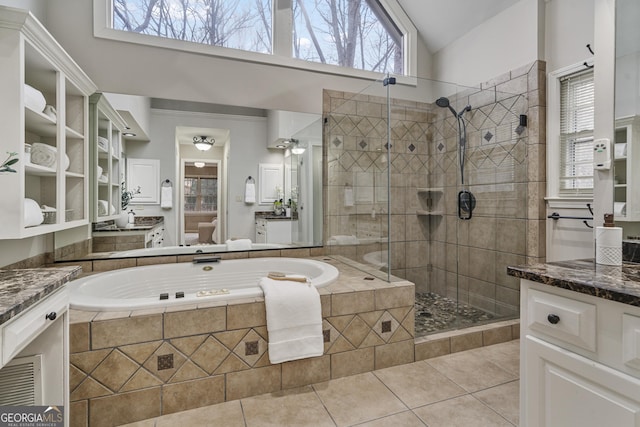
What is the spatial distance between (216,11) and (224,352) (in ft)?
9.54

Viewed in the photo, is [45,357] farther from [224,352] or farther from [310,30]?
[310,30]

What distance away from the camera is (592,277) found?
3.36 feet

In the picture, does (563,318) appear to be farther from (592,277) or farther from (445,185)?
(445,185)

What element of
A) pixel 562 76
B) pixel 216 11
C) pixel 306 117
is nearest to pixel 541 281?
pixel 562 76

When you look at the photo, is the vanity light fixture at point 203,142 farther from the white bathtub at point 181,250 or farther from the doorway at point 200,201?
the white bathtub at point 181,250

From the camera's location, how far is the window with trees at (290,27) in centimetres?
272

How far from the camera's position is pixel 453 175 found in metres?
3.24

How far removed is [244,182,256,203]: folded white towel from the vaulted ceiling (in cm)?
257

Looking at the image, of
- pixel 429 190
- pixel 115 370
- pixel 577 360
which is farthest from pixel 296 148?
pixel 577 360

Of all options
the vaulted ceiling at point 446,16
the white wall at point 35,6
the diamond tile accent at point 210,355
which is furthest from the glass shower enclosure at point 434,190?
the white wall at point 35,6

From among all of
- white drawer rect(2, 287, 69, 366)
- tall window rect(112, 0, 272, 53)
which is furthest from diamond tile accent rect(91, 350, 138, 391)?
tall window rect(112, 0, 272, 53)

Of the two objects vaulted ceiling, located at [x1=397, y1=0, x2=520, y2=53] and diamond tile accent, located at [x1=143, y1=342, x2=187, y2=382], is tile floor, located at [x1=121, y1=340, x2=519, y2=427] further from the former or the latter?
vaulted ceiling, located at [x1=397, y1=0, x2=520, y2=53]

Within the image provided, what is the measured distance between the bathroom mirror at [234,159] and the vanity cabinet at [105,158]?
10cm

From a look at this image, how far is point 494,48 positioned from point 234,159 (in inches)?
103
